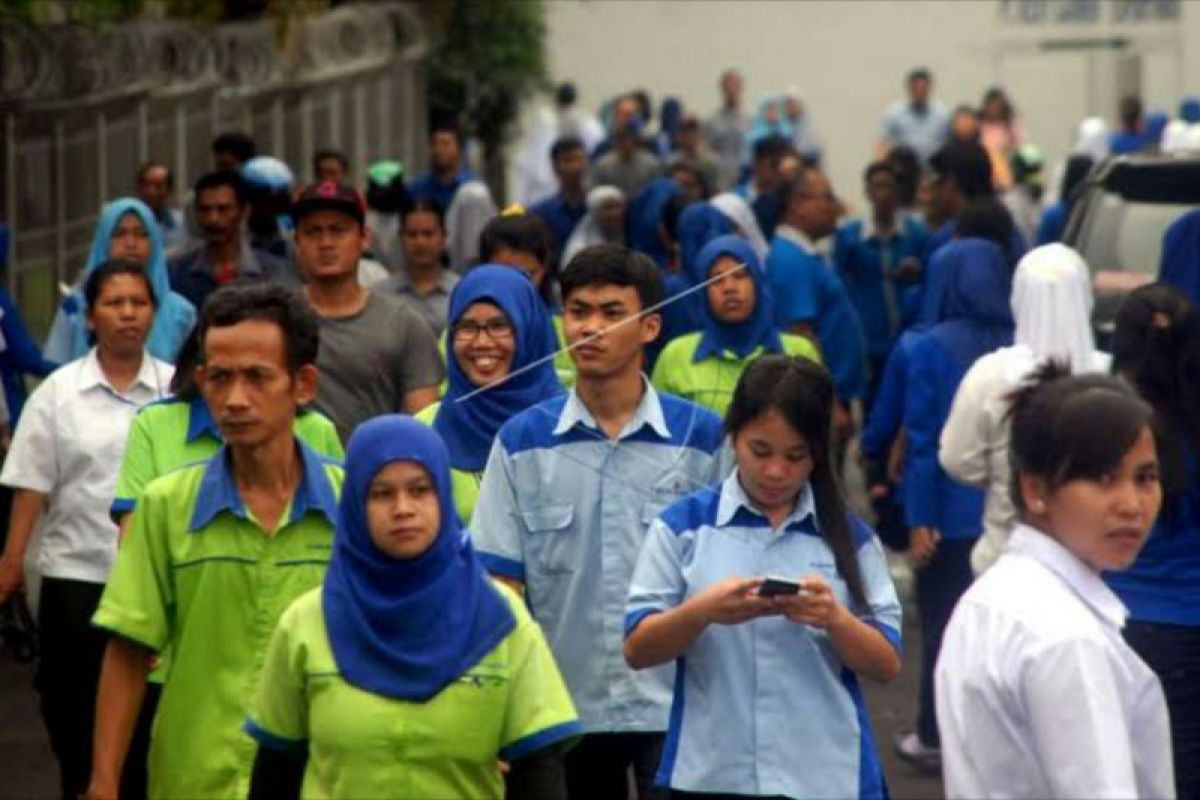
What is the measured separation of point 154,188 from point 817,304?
3.62 metres

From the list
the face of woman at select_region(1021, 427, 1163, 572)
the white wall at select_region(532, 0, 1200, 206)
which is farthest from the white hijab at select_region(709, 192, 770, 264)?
the white wall at select_region(532, 0, 1200, 206)

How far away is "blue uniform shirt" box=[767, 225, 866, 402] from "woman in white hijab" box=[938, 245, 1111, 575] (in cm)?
383

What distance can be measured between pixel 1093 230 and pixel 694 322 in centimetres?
148

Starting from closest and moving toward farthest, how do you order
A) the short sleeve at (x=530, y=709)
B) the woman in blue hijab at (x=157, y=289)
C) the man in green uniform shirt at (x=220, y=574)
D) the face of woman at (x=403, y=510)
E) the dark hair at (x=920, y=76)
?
the face of woman at (x=403, y=510) < the short sleeve at (x=530, y=709) < the man in green uniform shirt at (x=220, y=574) < the woman in blue hijab at (x=157, y=289) < the dark hair at (x=920, y=76)

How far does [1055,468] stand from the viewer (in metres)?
5.13

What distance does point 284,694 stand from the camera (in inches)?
237

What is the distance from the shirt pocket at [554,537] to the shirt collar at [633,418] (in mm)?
172

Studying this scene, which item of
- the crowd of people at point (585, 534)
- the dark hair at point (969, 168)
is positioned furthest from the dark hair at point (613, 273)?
the dark hair at point (969, 168)

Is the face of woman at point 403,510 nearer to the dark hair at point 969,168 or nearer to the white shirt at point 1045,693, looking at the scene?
the white shirt at point 1045,693

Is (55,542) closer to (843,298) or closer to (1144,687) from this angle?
(1144,687)

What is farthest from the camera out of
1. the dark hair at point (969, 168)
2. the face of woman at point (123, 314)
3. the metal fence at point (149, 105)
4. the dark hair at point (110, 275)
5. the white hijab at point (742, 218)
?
the metal fence at point (149, 105)

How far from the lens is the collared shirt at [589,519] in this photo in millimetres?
7547

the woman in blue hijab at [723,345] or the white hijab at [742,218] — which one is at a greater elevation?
the white hijab at [742,218]

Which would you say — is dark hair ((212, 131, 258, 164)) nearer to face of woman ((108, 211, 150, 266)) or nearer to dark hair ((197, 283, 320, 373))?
face of woman ((108, 211, 150, 266))
